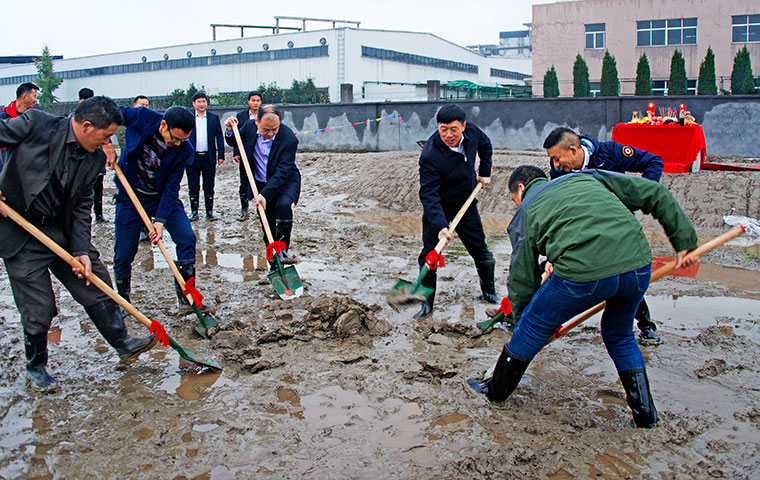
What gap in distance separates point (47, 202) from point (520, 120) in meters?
13.0

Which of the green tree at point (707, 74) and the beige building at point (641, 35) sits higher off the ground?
the beige building at point (641, 35)

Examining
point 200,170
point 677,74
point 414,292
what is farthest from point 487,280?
point 677,74

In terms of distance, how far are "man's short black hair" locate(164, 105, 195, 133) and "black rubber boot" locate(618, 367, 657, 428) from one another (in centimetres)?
349

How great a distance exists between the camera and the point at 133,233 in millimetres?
4977

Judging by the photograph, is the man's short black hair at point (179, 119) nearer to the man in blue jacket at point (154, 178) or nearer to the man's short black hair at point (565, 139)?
the man in blue jacket at point (154, 178)

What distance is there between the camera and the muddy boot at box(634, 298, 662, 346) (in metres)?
4.49

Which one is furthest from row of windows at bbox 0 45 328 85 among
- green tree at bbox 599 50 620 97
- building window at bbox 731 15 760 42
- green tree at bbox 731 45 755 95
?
green tree at bbox 731 45 755 95

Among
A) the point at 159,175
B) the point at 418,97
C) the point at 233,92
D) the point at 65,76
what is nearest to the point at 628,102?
the point at 159,175

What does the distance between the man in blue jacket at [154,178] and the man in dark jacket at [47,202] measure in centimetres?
99

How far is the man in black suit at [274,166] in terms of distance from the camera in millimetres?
6051

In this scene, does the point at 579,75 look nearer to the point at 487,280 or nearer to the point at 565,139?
the point at 487,280

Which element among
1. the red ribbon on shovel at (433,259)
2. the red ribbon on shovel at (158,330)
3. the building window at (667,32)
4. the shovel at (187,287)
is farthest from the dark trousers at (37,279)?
the building window at (667,32)

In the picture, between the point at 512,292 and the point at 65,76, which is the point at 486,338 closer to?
the point at 512,292

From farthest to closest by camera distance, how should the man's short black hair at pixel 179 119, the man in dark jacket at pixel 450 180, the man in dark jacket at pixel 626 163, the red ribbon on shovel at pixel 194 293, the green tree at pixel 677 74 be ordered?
the green tree at pixel 677 74 → the man in dark jacket at pixel 450 180 → the man's short black hair at pixel 179 119 → the red ribbon on shovel at pixel 194 293 → the man in dark jacket at pixel 626 163
